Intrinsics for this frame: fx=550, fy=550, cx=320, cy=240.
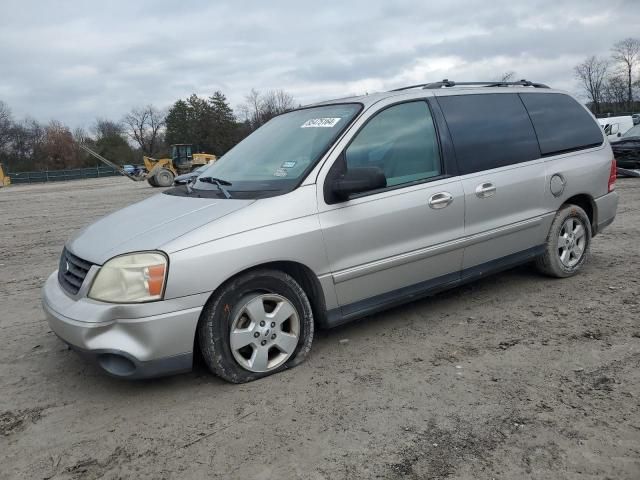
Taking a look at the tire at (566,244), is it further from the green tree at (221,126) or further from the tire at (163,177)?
the green tree at (221,126)

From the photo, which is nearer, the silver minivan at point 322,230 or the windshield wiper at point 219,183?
the silver minivan at point 322,230

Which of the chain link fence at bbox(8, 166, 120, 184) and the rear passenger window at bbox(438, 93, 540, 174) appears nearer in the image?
the rear passenger window at bbox(438, 93, 540, 174)

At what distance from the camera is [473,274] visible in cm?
445

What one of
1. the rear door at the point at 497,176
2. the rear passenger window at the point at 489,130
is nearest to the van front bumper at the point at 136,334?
the rear door at the point at 497,176

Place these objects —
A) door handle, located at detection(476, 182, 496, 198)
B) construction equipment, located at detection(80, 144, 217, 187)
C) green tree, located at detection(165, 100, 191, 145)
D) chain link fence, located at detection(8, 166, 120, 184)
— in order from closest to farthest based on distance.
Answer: door handle, located at detection(476, 182, 496, 198), construction equipment, located at detection(80, 144, 217, 187), chain link fence, located at detection(8, 166, 120, 184), green tree, located at detection(165, 100, 191, 145)

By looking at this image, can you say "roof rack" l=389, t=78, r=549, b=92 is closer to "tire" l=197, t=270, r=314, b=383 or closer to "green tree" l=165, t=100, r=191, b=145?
"tire" l=197, t=270, r=314, b=383

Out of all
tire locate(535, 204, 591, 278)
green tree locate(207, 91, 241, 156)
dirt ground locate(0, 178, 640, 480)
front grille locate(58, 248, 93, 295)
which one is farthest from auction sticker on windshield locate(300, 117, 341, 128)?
green tree locate(207, 91, 241, 156)

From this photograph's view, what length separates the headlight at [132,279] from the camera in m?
3.05

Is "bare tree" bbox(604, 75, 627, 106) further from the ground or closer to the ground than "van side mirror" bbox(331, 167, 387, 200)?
further from the ground

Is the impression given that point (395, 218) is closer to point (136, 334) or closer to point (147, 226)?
point (147, 226)

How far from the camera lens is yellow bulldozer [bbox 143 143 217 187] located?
2970 centimetres

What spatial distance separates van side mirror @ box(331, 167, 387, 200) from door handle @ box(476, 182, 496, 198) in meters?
1.08

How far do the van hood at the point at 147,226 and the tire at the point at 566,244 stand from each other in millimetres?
3004

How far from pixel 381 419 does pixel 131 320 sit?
1.46 metres
